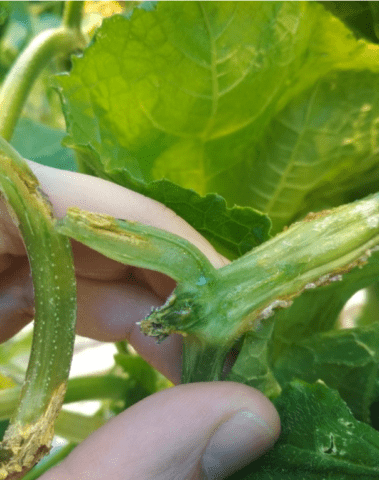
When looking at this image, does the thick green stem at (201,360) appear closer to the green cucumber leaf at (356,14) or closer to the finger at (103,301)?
the finger at (103,301)

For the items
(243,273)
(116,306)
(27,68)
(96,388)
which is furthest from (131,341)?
(27,68)

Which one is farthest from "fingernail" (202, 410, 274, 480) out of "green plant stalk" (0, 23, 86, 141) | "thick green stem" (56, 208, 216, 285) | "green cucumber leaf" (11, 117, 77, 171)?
"green cucumber leaf" (11, 117, 77, 171)

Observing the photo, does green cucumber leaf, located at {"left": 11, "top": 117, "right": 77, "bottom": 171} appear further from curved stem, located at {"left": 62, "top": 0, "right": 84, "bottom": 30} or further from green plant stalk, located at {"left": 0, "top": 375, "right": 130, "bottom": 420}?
green plant stalk, located at {"left": 0, "top": 375, "right": 130, "bottom": 420}

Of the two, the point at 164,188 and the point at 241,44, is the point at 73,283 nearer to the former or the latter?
the point at 164,188

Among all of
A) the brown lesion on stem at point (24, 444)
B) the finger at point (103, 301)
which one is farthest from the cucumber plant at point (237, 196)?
the finger at point (103, 301)

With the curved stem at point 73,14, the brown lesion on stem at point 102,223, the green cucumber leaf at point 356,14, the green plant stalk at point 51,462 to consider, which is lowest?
the green plant stalk at point 51,462

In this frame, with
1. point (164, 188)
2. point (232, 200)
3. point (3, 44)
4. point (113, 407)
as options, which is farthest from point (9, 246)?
point (3, 44)

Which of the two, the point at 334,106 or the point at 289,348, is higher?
the point at 334,106
